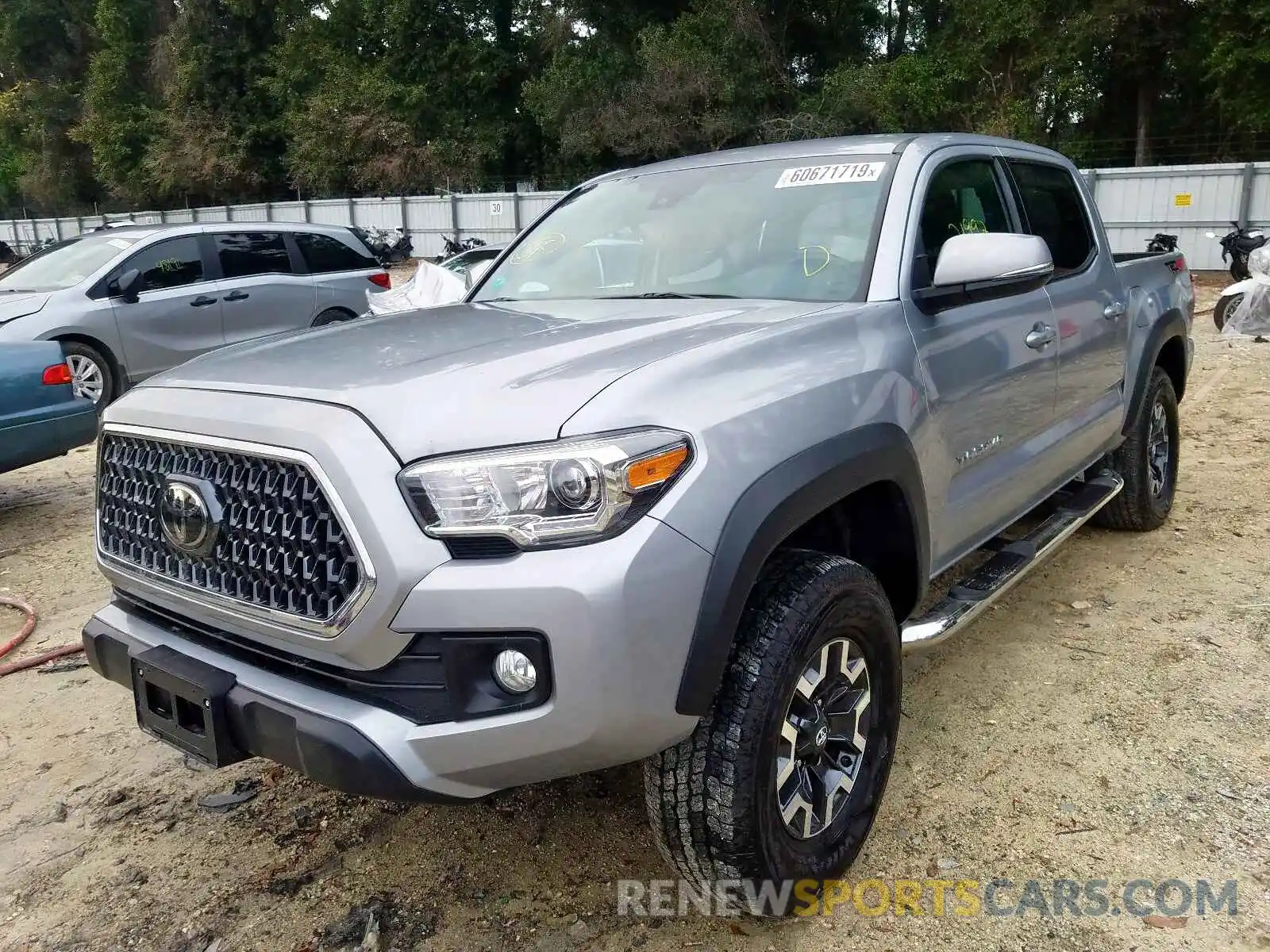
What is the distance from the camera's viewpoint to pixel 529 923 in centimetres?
237

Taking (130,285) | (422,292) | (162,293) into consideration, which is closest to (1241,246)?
(422,292)

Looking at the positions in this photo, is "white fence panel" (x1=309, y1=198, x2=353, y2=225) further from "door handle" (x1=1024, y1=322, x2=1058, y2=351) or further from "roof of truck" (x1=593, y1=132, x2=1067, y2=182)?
"door handle" (x1=1024, y1=322, x2=1058, y2=351)

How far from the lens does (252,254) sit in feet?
30.8

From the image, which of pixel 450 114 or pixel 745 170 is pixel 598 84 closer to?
pixel 450 114

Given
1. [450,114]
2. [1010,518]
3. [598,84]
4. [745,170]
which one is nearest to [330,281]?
[745,170]

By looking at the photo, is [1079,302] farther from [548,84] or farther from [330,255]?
[548,84]

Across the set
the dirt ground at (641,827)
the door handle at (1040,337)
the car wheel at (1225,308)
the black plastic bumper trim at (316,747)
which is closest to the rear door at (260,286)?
the dirt ground at (641,827)

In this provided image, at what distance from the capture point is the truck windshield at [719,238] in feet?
9.59

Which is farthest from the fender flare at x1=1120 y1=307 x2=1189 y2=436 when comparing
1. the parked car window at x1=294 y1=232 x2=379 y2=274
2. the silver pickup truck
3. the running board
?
the parked car window at x1=294 y1=232 x2=379 y2=274

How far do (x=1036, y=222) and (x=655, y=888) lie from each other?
288 cm

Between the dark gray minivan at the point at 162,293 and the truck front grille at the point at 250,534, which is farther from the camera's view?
the dark gray minivan at the point at 162,293

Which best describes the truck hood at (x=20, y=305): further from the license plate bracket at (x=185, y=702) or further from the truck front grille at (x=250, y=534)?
the license plate bracket at (x=185, y=702)

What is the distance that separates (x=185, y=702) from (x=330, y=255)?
28.7ft

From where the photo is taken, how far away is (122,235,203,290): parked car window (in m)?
8.52
